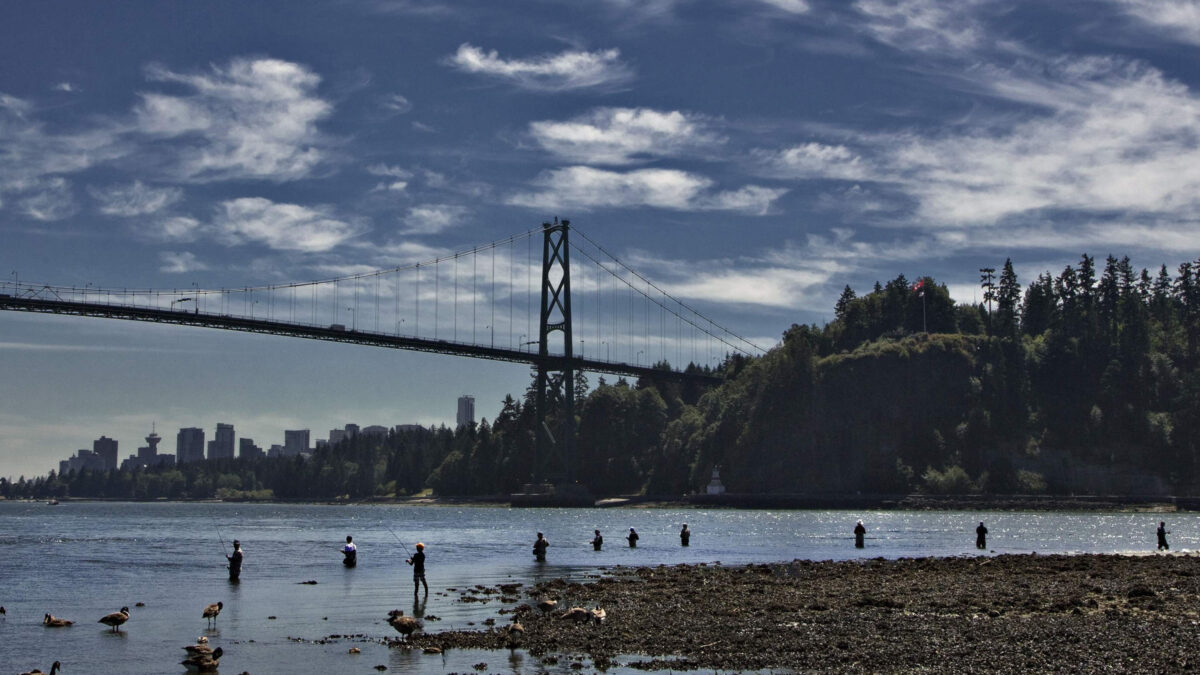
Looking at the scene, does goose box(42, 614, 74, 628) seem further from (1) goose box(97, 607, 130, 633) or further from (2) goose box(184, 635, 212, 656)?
(2) goose box(184, 635, 212, 656)

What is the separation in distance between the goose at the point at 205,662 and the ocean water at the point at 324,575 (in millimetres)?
278

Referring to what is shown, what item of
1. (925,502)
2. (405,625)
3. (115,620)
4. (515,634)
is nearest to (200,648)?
(405,625)

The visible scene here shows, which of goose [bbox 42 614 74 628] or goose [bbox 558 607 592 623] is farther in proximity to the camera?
goose [bbox 42 614 74 628]

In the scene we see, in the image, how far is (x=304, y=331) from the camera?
118 m

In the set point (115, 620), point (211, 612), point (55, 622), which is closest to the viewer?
point (115, 620)

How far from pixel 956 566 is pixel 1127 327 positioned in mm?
141459

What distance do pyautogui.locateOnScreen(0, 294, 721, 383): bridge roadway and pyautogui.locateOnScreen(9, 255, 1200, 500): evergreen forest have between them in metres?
14.7

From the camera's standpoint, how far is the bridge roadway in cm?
10144

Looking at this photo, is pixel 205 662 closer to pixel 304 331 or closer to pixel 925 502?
pixel 304 331

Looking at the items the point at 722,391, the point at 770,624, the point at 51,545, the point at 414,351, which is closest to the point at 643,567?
the point at 770,624

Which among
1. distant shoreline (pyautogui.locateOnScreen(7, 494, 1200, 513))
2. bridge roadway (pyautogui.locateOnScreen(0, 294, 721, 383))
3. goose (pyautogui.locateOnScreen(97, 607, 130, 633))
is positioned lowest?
distant shoreline (pyautogui.locateOnScreen(7, 494, 1200, 513))

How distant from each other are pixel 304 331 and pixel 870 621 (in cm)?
9893

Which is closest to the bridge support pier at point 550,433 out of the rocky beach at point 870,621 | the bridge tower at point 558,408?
the bridge tower at point 558,408

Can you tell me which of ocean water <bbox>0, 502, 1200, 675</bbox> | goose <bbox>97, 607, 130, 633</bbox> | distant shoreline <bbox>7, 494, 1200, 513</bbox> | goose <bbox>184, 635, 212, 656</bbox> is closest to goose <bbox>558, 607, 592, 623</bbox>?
ocean water <bbox>0, 502, 1200, 675</bbox>
